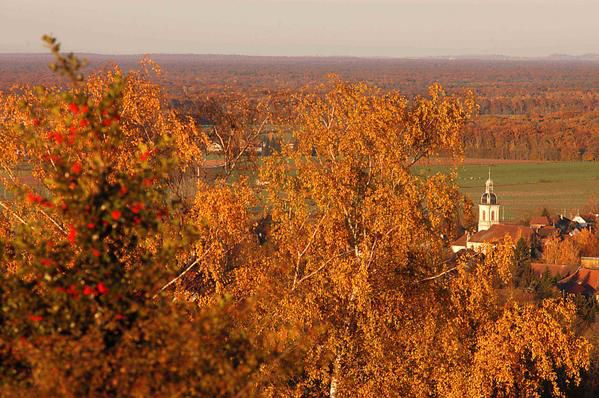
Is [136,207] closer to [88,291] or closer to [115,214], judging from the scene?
[115,214]

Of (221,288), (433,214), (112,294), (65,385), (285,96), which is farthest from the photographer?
(285,96)

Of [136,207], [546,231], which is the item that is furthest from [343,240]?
[546,231]

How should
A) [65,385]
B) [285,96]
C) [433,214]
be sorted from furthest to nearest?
[285,96], [433,214], [65,385]

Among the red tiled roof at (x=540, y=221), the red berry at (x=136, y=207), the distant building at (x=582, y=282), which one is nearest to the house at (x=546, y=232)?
the red tiled roof at (x=540, y=221)

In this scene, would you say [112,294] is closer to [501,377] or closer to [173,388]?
[173,388]

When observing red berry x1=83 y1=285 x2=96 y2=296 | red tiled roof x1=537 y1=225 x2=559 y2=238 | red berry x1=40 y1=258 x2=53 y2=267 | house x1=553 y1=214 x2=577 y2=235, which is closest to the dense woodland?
red berry x1=40 y1=258 x2=53 y2=267

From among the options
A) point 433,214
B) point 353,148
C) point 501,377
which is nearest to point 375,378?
point 501,377
